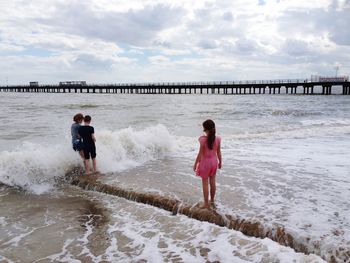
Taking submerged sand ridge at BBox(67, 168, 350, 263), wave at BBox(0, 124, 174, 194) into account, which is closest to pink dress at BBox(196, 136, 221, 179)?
Result: submerged sand ridge at BBox(67, 168, 350, 263)

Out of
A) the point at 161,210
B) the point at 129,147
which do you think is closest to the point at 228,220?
the point at 161,210

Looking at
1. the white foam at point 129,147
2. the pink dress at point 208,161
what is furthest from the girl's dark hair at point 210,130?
the white foam at point 129,147

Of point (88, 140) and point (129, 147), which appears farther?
point (129, 147)

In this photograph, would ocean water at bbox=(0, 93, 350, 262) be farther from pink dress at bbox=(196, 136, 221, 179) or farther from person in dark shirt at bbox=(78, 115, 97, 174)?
pink dress at bbox=(196, 136, 221, 179)

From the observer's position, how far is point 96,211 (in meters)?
5.76

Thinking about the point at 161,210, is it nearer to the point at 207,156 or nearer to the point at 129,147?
the point at 207,156

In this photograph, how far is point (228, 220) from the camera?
16.8 feet

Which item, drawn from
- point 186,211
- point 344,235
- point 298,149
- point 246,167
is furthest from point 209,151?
point 298,149

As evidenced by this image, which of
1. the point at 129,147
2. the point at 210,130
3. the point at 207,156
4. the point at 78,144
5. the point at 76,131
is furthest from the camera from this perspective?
the point at 129,147

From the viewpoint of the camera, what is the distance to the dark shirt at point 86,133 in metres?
7.65

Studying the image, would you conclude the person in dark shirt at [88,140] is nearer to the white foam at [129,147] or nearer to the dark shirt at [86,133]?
the dark shirt at [86,133]

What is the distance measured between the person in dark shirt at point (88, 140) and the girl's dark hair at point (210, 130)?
3.40m

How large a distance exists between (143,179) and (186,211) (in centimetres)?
224

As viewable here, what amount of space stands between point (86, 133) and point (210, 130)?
3.69 m
